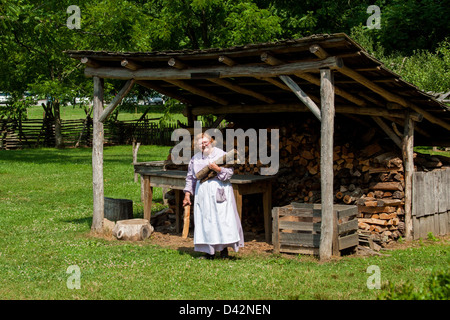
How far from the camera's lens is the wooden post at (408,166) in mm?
10633

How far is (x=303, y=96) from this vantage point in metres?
8.93

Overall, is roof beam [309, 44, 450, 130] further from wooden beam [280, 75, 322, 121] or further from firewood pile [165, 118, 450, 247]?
firewood pile [165, 118, 450, 247]

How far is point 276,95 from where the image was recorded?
11688 mm

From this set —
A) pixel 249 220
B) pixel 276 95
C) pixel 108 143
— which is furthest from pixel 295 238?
pixel 108 143

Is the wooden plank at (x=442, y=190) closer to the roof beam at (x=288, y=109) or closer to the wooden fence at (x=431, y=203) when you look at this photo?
the wooden fence at (x=431, y=203)

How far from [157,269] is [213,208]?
1.26 metres

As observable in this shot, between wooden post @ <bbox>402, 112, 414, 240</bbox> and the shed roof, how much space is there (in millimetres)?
259

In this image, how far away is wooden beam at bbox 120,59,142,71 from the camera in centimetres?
1024

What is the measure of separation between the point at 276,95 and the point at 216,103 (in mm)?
1659

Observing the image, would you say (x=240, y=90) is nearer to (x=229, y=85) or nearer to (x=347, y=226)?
(x=229, y=85)

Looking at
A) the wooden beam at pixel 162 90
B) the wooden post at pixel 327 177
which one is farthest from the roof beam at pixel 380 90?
the wooden beam at pixel 162 90

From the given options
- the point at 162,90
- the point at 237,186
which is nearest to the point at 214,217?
the point at 237,186

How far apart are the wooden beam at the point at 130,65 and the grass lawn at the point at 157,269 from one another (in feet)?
9.95
